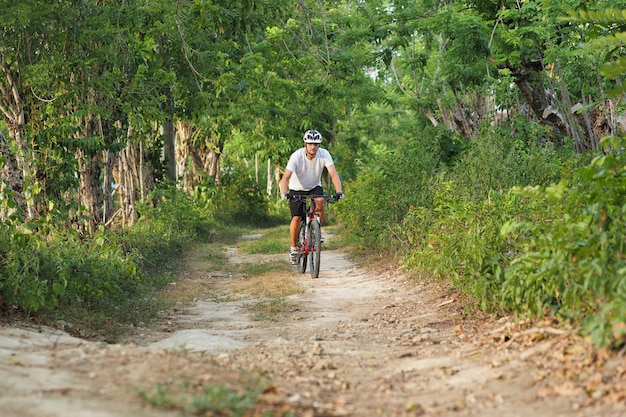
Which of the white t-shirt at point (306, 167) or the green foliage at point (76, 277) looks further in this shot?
the white t-shirt at point (306, 167)

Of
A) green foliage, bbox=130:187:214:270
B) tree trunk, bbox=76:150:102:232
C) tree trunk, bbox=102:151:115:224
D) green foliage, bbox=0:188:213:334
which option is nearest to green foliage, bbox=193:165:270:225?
green foliage, bbox=130:187:214:270

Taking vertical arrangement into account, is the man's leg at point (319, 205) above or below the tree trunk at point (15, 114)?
below

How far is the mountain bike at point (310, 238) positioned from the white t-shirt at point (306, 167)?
23cm

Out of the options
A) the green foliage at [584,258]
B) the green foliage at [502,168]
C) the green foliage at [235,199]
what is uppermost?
the green foliage at [502,168]

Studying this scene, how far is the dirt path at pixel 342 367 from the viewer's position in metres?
4.71

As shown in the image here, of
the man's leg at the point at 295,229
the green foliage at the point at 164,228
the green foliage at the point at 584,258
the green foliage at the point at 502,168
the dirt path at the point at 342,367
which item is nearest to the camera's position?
the dirt path at the point at 342,367

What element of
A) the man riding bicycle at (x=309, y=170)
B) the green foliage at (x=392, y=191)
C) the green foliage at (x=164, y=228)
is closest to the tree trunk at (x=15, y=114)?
the green foliage at (x=164, y=228)

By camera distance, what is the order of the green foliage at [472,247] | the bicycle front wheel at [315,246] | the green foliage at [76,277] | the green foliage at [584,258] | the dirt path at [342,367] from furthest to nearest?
the bicycle front wheel at [315,246] → the green foliage at [76,277] → the green foliage at [472,247] → the green foliage at [584,258] → the dirt path at [342,367]

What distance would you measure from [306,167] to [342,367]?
6.42 m

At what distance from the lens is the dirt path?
186 inches

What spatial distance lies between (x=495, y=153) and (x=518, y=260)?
577 cm

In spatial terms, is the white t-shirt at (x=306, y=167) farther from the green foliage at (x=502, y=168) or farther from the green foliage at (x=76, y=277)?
the green foliage at (x=76, y=277)

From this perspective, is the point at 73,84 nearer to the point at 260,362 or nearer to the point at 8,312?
the point at 8,312

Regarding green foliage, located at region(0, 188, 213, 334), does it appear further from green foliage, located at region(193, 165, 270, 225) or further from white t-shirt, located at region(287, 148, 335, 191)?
green foliage, located at region(193, 165, 270, 225)
